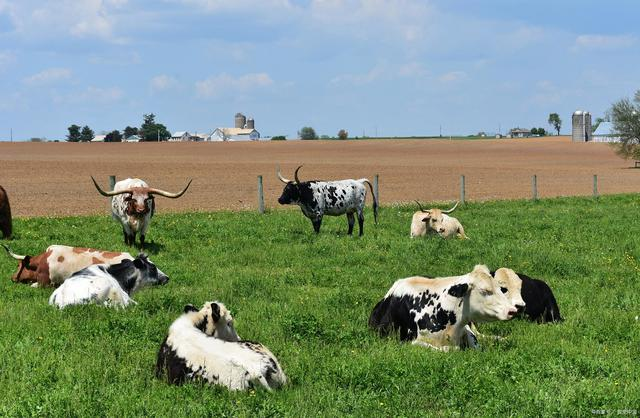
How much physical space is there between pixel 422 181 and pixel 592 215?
1031 inches

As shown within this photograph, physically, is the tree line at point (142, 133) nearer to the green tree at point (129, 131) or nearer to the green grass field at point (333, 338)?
the green tree at point (129, 131)

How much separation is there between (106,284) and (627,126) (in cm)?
6834

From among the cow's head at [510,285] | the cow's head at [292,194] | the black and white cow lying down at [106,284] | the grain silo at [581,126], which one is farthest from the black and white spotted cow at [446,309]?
the grain silo at [581,126]

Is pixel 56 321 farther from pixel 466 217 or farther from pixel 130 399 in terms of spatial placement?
pixel 466 217

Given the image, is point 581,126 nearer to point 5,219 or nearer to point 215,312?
point 5,219

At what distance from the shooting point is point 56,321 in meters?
8.43

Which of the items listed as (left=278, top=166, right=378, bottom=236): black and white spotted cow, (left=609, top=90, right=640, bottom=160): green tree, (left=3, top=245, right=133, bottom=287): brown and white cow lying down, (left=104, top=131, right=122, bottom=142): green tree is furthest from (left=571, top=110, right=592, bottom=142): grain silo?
(left=3, top=245, right=133, bottom=287): brown and white cow lying down

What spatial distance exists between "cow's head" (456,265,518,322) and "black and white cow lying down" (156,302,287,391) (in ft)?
7.44

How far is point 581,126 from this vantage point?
139m

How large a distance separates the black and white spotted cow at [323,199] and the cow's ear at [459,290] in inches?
424

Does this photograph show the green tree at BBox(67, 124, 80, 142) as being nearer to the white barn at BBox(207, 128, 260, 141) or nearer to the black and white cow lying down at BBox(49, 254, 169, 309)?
the white barn at BBox(207, 128, 260, 141)

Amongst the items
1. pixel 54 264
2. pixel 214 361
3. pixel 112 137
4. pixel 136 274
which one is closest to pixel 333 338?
pixel 214 361

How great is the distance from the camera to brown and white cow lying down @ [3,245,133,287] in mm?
11281

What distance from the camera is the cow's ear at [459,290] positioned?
7.46m
